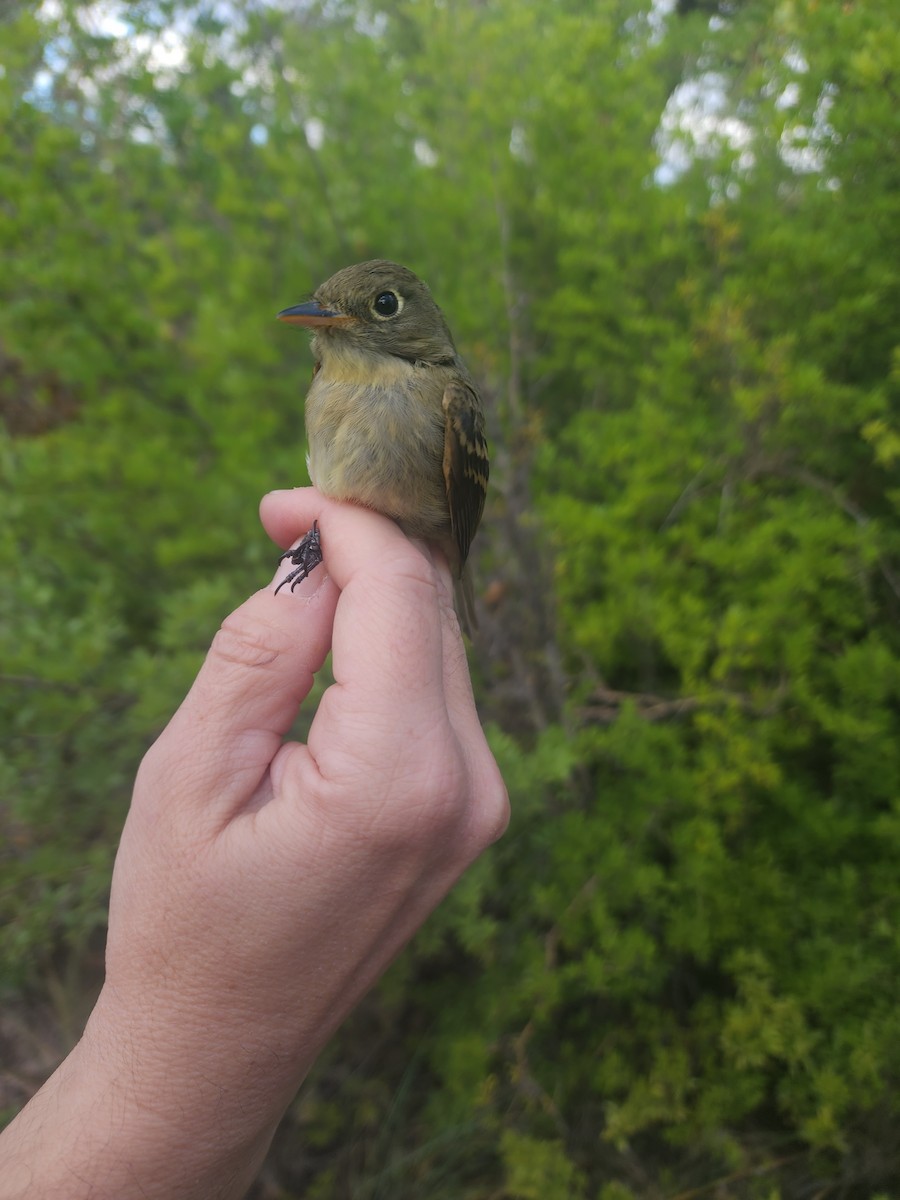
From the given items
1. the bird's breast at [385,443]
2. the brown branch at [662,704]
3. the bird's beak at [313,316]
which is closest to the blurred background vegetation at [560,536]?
the brown branch at [662,704]

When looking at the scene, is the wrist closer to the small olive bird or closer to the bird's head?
the small olive bird

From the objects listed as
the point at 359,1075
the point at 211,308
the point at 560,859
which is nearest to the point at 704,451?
the point at 560,859

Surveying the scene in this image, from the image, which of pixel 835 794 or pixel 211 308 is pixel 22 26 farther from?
pixel 835 794

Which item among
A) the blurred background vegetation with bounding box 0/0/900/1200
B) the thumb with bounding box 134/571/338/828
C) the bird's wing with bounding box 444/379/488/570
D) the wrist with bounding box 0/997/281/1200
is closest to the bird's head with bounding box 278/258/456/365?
the bird's wing with bounding box 444/379/488/570

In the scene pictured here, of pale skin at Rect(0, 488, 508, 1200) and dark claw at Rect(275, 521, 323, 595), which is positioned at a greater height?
dark claw at Rect(275, 521, 323, 595)

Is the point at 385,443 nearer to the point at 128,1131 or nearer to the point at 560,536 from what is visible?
the point at 560,536

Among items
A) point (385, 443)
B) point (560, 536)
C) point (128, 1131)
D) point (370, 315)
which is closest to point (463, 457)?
point (385, 443)
